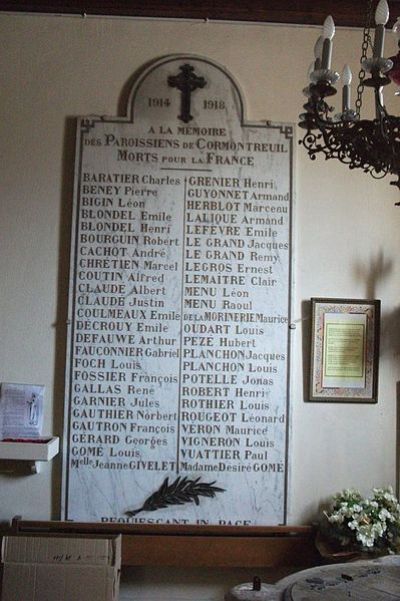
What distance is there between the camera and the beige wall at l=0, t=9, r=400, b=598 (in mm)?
3414

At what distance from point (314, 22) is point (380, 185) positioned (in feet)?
2.97

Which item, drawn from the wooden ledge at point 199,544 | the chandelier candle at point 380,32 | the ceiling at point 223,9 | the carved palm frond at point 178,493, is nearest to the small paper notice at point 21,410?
the wooden ledge at point 199,544

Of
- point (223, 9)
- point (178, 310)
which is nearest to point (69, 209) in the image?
point (178, 310)

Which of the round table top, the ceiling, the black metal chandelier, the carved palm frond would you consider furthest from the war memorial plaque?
the black metal chandelier

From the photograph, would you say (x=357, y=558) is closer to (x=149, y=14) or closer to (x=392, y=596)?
(x=392, y=596)

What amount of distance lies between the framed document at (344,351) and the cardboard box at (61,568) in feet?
4.03

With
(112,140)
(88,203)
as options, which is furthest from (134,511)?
(112,140)

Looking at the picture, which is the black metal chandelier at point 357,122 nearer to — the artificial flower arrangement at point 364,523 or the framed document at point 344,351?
the framed document at point 344,351

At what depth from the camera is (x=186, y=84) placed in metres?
3.49

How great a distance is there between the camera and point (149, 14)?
355 centimetres

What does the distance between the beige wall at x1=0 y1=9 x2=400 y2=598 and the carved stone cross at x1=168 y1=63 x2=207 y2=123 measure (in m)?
0.14

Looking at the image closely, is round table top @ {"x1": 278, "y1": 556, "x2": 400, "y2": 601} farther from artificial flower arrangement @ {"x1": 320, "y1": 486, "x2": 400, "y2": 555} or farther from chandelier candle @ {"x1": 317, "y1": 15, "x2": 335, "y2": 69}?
chandelier candle @ {"x1": 317, "y1": 15, "x2": 335, "y2": 69}

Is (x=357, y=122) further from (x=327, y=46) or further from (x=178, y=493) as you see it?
(x=178, y=493)

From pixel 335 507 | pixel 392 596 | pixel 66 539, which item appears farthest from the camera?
pixel 335 507
